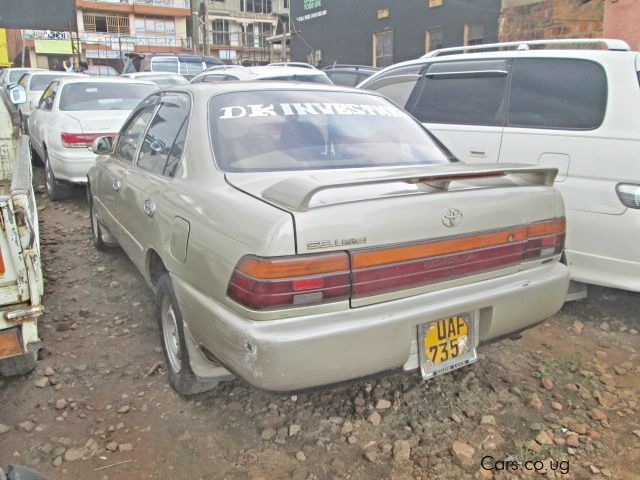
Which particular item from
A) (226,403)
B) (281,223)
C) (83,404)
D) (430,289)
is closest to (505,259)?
(430,289)

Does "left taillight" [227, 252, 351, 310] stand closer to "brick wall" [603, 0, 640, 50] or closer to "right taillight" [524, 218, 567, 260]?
"right taillight" [524, 218, 567, 260]

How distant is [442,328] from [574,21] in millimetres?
10612

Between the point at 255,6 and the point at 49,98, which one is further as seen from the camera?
the point at 255,6

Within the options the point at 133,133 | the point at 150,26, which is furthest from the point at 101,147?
the point at 150,26

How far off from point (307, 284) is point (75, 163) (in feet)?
17.1

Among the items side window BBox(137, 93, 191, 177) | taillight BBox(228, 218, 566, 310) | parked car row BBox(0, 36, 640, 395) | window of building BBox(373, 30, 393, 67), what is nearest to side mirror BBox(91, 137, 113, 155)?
parked car row BBox(0, 36, 640, 395)

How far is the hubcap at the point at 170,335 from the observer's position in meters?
2.84

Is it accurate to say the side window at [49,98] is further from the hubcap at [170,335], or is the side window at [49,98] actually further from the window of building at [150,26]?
the window of building at [150,26]

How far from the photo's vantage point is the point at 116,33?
1841 inches

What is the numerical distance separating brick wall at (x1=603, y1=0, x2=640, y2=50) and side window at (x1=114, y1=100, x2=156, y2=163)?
24.9 ft

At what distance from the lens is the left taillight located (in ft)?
6.58

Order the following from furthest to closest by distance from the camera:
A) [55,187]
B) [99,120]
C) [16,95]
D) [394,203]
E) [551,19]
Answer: [551,19]
[55,187]
[99,120]
[16,95]
[394,203]

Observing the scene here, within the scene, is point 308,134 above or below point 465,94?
below

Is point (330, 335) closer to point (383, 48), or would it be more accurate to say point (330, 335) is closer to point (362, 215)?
point (362, 215)
